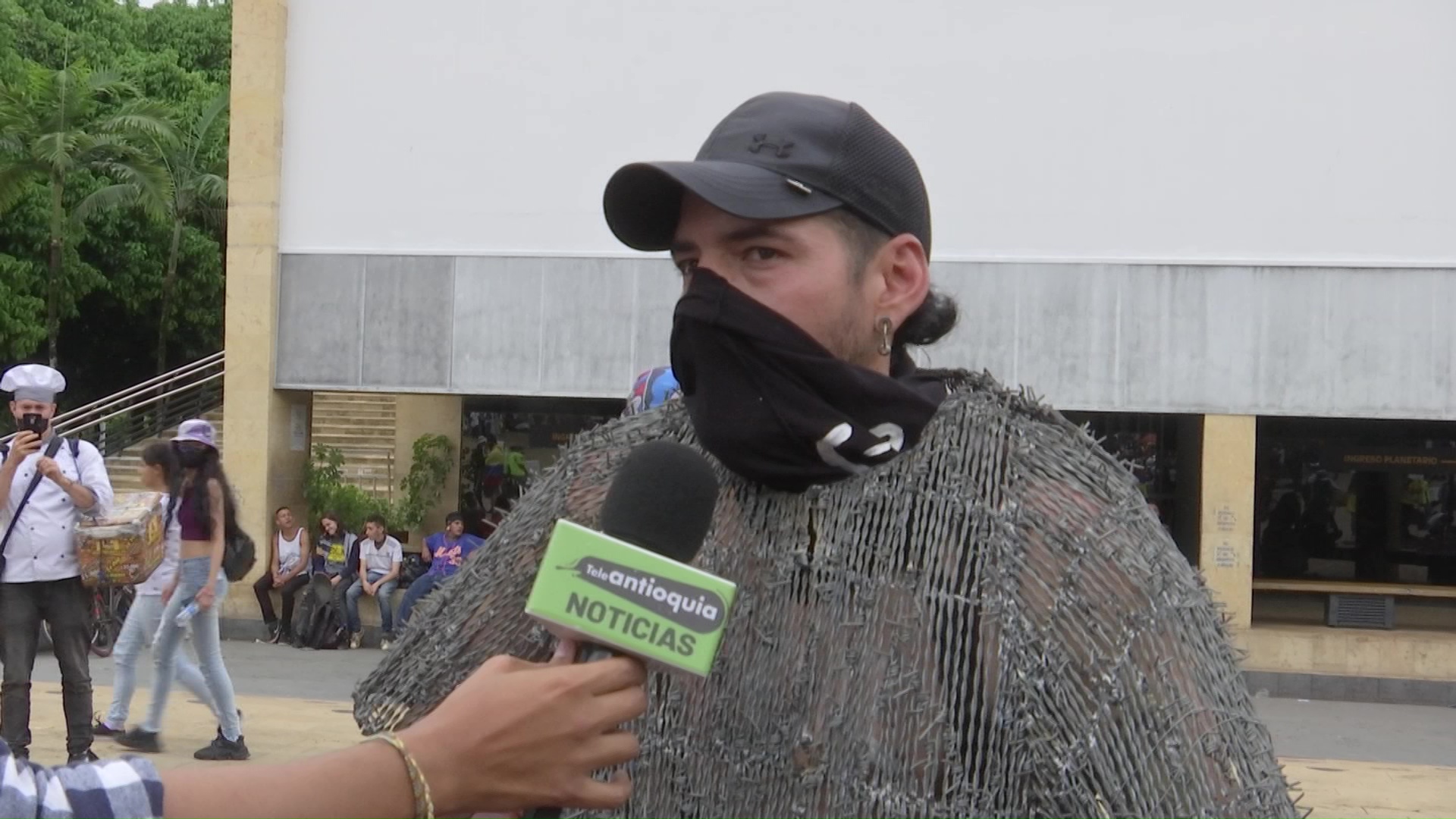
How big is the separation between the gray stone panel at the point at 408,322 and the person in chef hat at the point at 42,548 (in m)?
6.24

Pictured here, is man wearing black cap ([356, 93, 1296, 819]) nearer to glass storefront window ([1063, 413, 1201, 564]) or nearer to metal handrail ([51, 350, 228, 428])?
glass storefront window ([1063, 413, 1201, 564])

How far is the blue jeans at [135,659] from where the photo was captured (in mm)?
8102

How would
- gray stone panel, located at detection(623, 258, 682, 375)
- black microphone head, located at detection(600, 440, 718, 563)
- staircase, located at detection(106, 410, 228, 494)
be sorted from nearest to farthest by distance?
1. black microphone head, located at detection(600, 440, 718, 563)
2. gray stone panel, located at detection(623, 258, 682, 375)
3. staircase, located at detection(106, 410, 228, 494)

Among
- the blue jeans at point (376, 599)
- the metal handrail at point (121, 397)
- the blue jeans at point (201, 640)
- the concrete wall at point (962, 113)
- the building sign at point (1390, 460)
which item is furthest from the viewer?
the metal handrail at point (121, 397)

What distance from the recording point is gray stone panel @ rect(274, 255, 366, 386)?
13680 millimetres

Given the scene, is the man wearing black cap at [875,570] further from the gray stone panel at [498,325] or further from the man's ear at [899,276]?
the gray stone panel at [498,325]

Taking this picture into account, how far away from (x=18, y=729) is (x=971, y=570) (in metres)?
6.92

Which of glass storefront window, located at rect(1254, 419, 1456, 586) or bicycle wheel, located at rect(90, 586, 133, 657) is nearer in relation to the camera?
bicycle wheel, located at rect(90, 586, 133, 657)

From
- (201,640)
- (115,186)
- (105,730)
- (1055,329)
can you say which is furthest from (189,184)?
(201,640)

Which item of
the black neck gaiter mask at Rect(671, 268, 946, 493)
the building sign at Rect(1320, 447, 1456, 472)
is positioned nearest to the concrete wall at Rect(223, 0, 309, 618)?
the building sign at Rect(1320, 447, 1456, 472)

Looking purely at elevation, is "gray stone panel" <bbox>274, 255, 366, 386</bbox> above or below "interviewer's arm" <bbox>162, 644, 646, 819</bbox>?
above

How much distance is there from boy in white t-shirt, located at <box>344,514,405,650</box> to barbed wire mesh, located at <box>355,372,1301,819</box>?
12373 mm

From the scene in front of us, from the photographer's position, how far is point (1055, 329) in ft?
42.1

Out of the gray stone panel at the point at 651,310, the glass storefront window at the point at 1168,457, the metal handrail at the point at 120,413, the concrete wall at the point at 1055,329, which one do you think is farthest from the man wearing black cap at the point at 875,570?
the metal handrail at the point at 120,413
